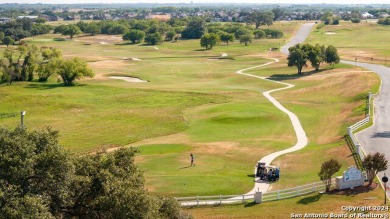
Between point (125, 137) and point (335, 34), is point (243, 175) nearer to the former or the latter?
point (125, 137)

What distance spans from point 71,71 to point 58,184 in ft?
255

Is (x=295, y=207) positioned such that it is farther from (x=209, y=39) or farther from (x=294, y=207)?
(x=209, y=39)

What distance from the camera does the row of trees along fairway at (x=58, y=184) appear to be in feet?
64.0

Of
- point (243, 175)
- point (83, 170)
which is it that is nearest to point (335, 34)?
point (243, 175)

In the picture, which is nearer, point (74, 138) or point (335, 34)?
point (74, 138)

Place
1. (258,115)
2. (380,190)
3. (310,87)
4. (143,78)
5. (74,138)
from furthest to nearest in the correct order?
(143,78)
(310,87)
(258,115)
(74,138)
(380,190)

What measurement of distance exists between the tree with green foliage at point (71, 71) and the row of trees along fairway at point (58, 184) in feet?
247

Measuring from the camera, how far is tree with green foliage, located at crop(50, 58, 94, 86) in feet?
316

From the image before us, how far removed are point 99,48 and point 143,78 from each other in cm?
7009

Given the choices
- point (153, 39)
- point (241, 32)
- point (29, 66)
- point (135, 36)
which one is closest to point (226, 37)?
point (241, 32)

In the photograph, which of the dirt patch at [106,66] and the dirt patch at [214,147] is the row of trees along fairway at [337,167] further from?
the dirt patch at [106,66]

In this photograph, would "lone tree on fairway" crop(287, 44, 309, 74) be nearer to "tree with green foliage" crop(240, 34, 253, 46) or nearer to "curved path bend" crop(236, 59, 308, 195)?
"curved path bend" crop(236, 59, 308, 195)

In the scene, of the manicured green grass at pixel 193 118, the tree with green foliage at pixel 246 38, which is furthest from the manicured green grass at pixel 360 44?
the manicured green grass at pixel 193 118

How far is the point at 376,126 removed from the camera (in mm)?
54469
